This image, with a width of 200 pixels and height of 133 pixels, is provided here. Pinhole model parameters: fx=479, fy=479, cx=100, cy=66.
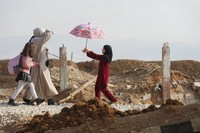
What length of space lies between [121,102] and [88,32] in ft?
20.6

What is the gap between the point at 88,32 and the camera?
12398 millimetres

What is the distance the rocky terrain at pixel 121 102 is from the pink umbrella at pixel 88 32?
1748 mm

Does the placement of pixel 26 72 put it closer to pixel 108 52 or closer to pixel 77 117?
pixel 108 52

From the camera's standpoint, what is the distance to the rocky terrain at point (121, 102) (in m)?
8.11

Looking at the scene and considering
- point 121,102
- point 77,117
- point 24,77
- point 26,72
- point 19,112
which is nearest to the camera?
point 77,117

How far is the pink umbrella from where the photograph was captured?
12.4 meters

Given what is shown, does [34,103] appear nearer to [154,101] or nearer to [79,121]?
[79,121]

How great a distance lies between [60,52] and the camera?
51.8ft

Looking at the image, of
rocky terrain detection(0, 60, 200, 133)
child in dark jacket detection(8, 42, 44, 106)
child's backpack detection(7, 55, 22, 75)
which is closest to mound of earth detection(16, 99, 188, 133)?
rocky terrain detection(0, 60, 200, 133)

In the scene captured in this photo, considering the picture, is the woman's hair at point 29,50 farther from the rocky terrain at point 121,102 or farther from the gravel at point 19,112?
the rocky terrain at point 121,102

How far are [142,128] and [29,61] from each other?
16.1 ft

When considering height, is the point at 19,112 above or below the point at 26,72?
below

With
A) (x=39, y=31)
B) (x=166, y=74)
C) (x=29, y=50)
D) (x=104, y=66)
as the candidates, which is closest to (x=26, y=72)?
(x=29, y=50)

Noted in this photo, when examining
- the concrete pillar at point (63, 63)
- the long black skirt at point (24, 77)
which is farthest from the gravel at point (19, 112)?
the concrete pillar at point (63, 63)
